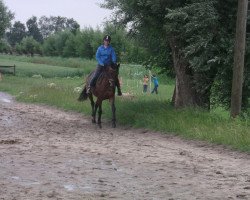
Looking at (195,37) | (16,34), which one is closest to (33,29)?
(16,34)

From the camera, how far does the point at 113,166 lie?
9.80 m

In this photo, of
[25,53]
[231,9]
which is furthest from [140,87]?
[25,53]

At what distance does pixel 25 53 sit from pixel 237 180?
130m

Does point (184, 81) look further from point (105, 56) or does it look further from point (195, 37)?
point (105, 56)

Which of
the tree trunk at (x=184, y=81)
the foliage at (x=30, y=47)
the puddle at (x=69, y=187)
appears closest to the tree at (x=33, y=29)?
the foliage at (x=30, y=47)

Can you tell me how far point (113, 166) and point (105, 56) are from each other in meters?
7.60

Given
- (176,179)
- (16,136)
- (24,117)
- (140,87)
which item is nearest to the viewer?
(176,179)

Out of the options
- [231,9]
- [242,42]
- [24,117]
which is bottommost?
[24,117]

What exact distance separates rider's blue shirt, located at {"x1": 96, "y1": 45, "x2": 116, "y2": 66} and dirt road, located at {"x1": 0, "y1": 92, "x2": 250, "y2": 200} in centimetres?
254

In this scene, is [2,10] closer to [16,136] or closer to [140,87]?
[140,87]

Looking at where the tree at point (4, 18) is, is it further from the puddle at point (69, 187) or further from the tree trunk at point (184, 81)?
the puddle at point (69, 187)

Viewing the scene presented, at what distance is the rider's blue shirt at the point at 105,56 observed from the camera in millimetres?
16812

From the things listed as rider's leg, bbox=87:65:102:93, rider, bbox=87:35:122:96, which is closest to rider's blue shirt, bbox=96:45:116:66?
rider, bbox=87:35:122:96

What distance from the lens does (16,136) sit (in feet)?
44.5
